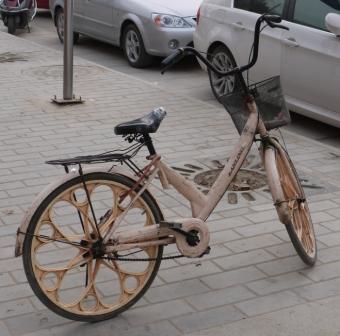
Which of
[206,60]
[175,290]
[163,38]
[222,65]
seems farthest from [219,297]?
[163,38]

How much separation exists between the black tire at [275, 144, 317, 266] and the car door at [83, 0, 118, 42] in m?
7.53

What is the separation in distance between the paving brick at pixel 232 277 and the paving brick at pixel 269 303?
234 mm

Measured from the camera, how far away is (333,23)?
23.6 ft

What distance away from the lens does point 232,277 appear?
4.57 meters

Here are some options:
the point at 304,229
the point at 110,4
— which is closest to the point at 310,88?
the point at 304,229

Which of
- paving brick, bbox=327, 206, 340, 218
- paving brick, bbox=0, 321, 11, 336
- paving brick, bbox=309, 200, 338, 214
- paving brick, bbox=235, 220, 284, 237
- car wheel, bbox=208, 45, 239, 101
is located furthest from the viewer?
car wheel, bbox=208, 45, 239, 101

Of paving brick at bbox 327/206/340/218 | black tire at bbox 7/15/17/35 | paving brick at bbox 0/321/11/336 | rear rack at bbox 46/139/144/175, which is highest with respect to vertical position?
rear rack at bbox 46/139/144/175

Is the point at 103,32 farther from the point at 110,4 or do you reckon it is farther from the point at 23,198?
the point at 23,198

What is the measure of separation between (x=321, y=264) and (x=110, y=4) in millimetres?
7880

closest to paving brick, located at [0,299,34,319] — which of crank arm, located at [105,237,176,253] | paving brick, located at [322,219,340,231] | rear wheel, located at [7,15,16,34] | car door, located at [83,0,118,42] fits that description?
crank arm, located at [105,237,176,253]

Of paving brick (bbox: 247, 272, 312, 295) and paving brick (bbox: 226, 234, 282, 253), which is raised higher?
paving brick (bbox: 247, 272, 312, 295)

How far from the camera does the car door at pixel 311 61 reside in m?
7.41

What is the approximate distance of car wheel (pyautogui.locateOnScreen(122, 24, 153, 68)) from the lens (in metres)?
11.2

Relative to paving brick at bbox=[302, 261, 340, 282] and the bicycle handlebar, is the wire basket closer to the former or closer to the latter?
the bicycle handlebar
